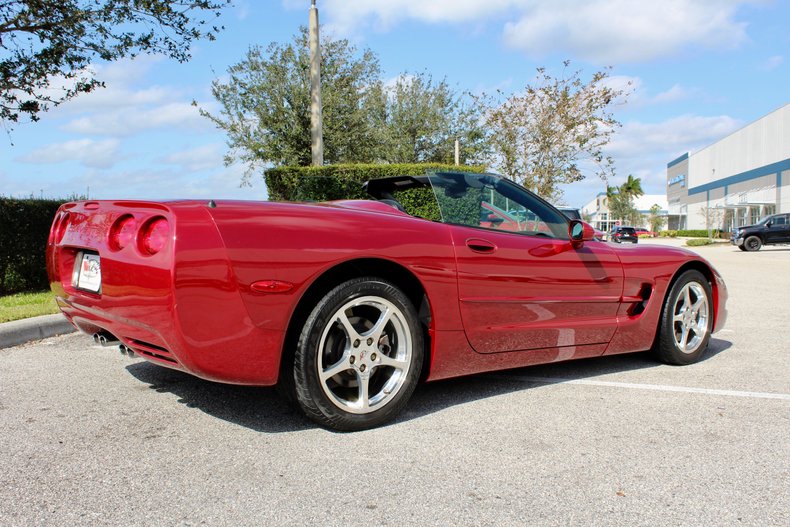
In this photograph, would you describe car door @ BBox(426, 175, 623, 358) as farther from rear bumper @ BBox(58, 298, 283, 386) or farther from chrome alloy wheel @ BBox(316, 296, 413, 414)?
rear bumper @ BBox(58, 298, 283, 386)

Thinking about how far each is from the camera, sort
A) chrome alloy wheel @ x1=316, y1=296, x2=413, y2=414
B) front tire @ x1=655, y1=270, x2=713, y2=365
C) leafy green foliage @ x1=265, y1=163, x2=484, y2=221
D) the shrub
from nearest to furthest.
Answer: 1. chrome alloy wheel @ x1=316, y1=296, x2=413, y2=414
2. front tire @ x1=655, y1=270, x2=713, y2=365
3. leafy green foliage @ x1=265, y1=163, x2=484, y2=221
4. the shrub

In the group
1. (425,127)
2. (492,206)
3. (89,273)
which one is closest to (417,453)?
(492,206)

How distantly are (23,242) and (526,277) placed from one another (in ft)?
24.5

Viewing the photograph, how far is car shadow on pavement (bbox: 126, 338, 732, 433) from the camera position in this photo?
333cm

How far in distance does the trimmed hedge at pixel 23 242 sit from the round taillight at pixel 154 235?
6657 millimetres

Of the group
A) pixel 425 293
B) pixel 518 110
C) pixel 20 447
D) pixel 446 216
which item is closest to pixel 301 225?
pixel 425 293

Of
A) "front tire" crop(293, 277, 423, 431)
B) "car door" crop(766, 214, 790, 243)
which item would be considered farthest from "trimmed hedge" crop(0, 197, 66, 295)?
"car door" crop(766, 214, 790, 243)

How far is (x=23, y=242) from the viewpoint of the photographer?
8.52m

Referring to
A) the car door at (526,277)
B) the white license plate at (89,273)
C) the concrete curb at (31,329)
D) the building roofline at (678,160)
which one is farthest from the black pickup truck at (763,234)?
the building roofline at (678,160)

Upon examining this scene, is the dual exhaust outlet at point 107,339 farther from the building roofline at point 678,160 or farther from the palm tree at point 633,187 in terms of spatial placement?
the palm tree at point 633,187

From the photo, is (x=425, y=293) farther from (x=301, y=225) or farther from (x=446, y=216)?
(x=301, y=225)

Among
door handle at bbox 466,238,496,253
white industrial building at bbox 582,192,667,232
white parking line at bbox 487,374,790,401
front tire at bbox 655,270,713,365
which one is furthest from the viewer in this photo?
white industrial building at bbox 582,192,667,232

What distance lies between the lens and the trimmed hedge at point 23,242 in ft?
27.3

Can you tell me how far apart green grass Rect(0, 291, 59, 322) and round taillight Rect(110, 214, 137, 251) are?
3498mm
